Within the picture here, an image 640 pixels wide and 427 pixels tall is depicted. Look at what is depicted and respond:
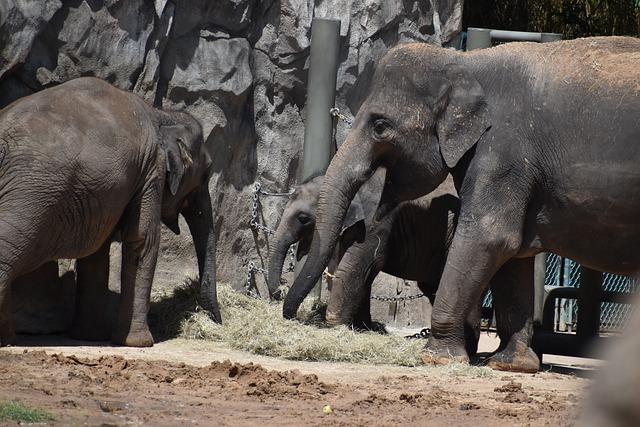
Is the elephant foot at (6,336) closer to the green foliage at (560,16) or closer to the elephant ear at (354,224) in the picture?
the elephant ear at (354,224)

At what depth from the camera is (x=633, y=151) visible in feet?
23.9

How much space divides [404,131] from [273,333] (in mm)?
1743

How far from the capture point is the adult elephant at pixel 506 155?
7.41 metres

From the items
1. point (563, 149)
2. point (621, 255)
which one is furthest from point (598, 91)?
point (621, 255)

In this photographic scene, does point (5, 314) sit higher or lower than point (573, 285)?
lower

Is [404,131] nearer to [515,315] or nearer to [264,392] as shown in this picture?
[515,315]

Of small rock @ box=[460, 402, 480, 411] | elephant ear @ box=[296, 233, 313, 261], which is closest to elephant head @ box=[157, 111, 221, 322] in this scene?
elephant ear @ box=[296, 233, 313, 261]

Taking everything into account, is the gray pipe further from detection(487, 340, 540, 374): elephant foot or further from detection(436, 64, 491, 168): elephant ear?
detection(487, 340, 540, 374): elephant foot

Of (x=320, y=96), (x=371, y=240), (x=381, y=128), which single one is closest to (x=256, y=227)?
(x=320, y=96)

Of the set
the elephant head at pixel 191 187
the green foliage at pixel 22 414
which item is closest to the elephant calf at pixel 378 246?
the elephant head at pixel 191 187

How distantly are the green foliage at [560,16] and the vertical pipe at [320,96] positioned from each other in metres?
6.76

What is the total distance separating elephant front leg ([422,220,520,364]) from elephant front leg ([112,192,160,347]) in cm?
211

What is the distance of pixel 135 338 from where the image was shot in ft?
26.2

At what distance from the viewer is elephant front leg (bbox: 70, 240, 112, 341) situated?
834cm
